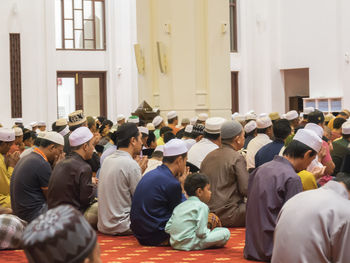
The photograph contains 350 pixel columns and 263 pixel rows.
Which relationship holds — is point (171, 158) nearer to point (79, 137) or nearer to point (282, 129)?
point (79, 137)

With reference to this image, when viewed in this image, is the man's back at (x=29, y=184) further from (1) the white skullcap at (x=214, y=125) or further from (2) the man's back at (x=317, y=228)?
(2) the man's back at (x=317, y=228)

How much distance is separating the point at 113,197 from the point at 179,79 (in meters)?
6.65

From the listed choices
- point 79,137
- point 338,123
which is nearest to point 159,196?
point 79,137

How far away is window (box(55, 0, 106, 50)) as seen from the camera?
57.1ft

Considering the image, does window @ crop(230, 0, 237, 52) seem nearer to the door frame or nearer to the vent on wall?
the door frame

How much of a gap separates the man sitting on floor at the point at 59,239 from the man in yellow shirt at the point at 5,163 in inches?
209

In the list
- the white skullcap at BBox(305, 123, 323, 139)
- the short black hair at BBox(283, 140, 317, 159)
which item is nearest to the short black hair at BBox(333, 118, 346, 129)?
the white skullcap at BBox(305, 123, 323, 139)

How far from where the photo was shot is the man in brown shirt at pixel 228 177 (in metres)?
5.95

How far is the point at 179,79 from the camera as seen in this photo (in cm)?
1247

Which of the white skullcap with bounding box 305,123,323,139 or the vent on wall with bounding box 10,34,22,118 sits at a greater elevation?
the vent on wall with bounding box 10,34,22,118

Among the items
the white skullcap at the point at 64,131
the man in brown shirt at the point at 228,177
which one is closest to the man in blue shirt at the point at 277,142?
the man in brown shirt at the point at 228,177

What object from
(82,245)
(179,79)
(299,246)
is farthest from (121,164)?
(179,79)

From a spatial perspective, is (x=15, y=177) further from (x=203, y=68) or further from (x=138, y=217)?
(x=203, y=68)

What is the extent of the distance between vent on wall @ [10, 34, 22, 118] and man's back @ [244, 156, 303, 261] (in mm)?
12607
